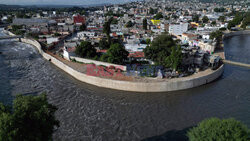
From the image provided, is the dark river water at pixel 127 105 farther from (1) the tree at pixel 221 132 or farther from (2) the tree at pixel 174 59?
(1) the tree at pixel 221 132

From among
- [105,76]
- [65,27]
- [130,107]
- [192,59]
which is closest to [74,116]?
[130,107]

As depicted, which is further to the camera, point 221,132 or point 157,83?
point 157,83

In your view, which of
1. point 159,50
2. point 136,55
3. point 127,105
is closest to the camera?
point 127,105

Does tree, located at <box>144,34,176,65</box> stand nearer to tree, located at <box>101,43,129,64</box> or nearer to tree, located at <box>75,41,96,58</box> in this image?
tree, located at <box>101,43,129,64</box>

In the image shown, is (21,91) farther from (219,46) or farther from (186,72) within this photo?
(219,46)

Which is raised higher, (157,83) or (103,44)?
(103,44)

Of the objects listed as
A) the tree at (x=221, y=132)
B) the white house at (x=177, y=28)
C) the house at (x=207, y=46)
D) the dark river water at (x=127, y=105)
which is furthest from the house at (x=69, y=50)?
the white house at (x=177, y=28)

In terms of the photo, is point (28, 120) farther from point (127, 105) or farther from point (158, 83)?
point (158, 83)

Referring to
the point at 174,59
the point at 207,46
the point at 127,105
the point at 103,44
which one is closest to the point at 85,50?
the point at 103,44
